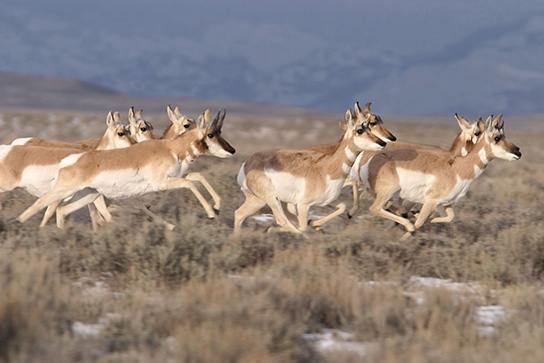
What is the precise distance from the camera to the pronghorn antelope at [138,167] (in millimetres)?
8305

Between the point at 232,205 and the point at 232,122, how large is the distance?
4545 cm

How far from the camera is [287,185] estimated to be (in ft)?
29.2

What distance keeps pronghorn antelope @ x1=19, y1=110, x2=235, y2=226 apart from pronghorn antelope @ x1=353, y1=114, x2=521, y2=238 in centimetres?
212

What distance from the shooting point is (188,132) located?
871cm

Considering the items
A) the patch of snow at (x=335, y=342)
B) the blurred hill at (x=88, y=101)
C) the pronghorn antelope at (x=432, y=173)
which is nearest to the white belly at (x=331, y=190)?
the pronghorn antelope at (x=432, y=173)

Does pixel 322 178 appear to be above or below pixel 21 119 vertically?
below

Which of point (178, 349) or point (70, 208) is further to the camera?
point (70, 208)

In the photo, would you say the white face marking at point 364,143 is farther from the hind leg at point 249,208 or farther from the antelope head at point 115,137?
the antelope head at point 115,137

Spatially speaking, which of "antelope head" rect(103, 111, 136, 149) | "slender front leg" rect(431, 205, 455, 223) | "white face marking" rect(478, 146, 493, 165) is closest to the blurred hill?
"antelope head" rect(103, 111, 136, 149)

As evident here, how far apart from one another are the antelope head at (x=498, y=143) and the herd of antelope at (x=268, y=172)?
12 mm

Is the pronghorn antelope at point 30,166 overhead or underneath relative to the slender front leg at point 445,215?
overhead

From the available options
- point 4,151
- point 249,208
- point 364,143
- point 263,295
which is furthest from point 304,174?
point 4,151

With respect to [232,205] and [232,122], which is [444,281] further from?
[232,122]

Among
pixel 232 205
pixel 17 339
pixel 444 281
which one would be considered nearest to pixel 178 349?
pixel 17 339
